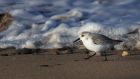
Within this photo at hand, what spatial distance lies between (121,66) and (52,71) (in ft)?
2.67

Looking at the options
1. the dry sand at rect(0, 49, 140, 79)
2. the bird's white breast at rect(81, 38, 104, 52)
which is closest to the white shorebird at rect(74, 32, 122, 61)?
the bird's white breast at rect(81, 38, 104, 52)

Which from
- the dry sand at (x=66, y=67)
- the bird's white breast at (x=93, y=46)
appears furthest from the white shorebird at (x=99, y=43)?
the dry sand at (x=66, y=67)

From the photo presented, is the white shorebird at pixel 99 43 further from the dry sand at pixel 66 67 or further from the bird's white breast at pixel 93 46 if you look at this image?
the dry sand at pixel 66 67

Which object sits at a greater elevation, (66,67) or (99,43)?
(99,43)

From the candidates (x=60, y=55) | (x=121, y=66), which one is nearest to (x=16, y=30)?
(x=60, y=55)

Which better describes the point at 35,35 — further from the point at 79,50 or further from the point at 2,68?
the point at 2,68

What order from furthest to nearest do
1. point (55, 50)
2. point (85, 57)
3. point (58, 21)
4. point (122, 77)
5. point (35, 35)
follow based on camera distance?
point (58, 21) → point (35, 35) → point (55, 50) → point (85, 57) → point (122, 77)

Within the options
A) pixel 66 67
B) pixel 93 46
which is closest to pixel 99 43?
pixel 93 46

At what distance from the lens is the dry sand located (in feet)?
18.1

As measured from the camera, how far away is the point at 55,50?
7.55 metres

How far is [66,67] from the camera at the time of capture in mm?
6074

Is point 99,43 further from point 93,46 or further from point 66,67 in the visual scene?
point 66,67

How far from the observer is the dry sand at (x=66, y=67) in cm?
550

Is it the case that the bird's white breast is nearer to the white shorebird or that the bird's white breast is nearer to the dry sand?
→ the white shorebird
